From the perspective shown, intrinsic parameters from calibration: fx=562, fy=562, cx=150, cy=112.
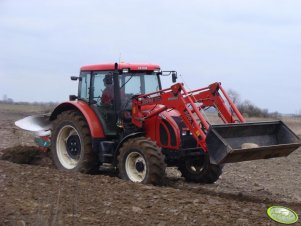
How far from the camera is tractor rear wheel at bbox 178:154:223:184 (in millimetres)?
A: 10758

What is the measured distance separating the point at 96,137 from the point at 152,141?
4.78 feet

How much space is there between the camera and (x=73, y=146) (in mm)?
11344

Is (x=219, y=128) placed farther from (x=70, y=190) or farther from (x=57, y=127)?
(x=57, y=127)

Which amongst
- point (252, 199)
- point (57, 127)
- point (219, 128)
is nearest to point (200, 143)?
point (219, 128)

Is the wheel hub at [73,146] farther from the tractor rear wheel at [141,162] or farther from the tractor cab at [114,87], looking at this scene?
the tractor rear wheel at [141,162]

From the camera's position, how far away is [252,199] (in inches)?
355

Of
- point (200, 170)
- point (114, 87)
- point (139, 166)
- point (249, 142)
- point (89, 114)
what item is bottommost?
point (200, 170)

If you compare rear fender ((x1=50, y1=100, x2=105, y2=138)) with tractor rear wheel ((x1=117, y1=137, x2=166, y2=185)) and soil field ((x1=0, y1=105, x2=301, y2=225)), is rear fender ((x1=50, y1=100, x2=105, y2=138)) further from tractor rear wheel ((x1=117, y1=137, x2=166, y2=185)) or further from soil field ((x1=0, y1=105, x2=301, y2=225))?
soil field ((x1=0, y1=105, x2=301, y2=225))

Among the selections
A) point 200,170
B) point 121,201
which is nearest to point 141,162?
point 200,170


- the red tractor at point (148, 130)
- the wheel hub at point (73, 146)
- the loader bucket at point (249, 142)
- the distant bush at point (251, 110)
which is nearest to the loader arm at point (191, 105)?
the red tractor at point (148, 130)
